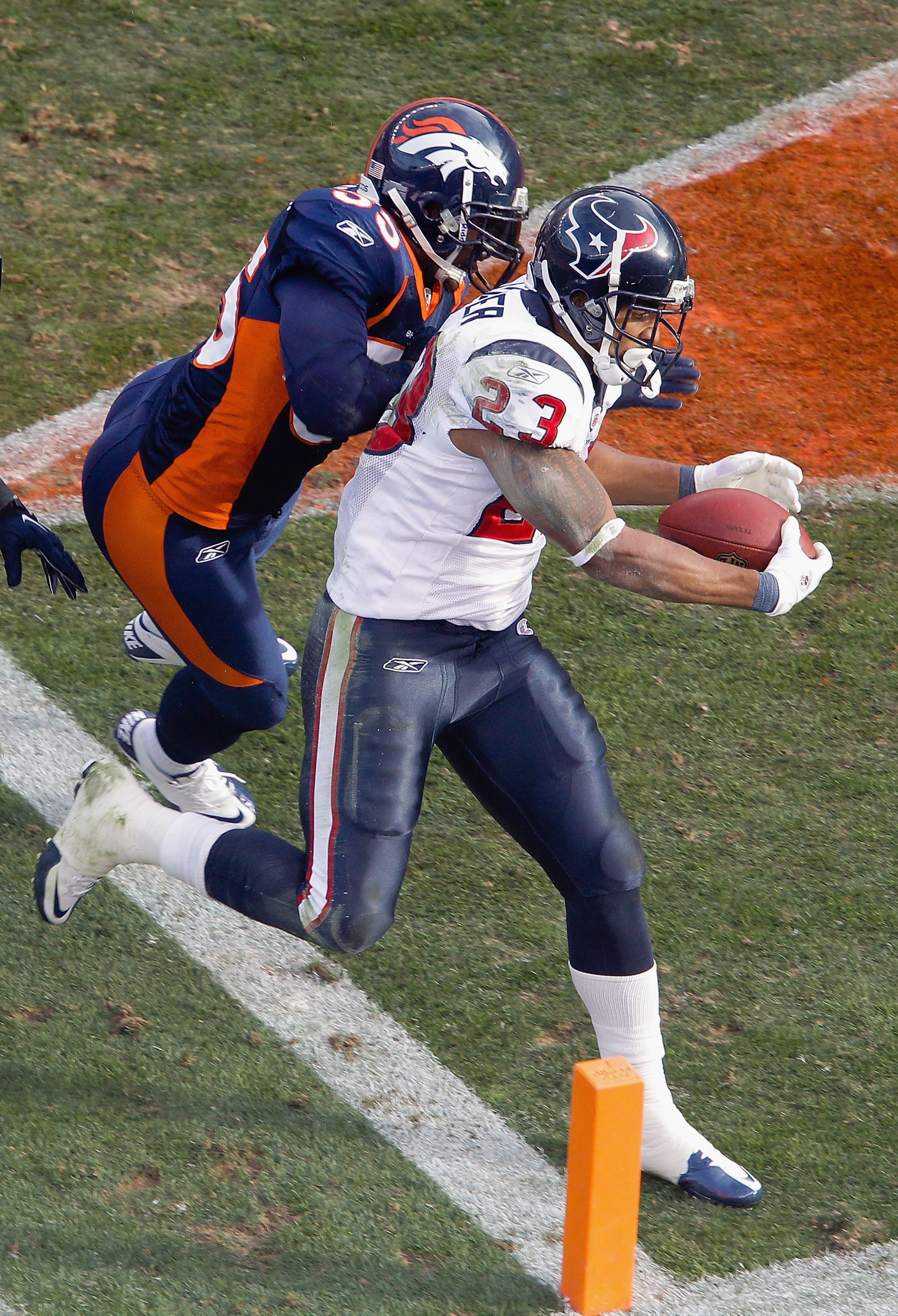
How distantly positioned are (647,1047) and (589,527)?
115 centimetres

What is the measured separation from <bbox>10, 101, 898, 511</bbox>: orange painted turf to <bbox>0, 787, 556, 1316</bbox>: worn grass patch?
2261mm

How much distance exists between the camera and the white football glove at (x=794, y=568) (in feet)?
10.3

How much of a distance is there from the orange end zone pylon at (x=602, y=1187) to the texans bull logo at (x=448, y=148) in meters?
2.09

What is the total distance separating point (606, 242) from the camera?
3049 mm

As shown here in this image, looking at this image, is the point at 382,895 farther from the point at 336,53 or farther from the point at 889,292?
the point at 336,53

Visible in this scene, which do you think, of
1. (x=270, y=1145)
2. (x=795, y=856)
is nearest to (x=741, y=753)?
(x=795, y=856)

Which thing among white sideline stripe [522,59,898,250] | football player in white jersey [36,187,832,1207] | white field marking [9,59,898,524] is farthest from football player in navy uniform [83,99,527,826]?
white sideline stripe [522,59,898,250]

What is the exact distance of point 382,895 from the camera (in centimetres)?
Result: 323

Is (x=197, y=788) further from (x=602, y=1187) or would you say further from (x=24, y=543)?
(x=602, y=1187)

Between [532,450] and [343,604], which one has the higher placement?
[532,450]

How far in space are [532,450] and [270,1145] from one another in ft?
5.20

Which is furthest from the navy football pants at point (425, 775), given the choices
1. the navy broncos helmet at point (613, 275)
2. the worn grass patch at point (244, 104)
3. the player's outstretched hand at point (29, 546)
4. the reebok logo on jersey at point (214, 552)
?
the worn grass patch at point (244, 104)

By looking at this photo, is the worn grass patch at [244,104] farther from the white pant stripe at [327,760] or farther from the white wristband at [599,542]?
the white wristband at [599,542]

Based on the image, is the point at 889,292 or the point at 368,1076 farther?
the point at 889,292
